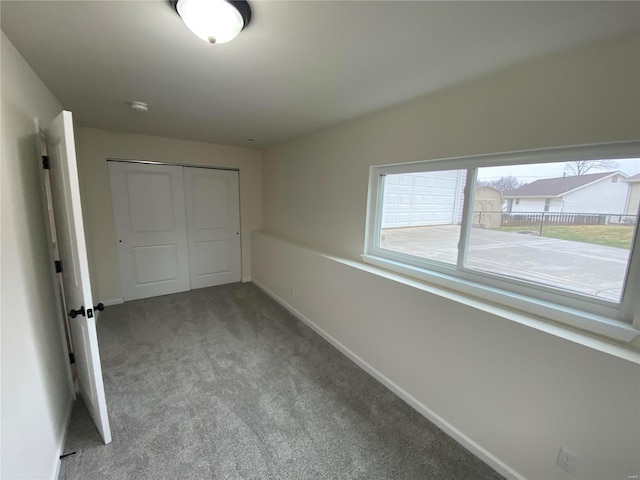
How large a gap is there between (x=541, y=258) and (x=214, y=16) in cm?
207

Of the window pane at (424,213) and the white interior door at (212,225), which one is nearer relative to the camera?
the window pane at (424,213)

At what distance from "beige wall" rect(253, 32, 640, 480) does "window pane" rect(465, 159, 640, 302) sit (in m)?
0.19

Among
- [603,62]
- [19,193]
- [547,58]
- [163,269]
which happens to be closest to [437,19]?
[547,58]

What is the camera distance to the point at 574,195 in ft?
4.57

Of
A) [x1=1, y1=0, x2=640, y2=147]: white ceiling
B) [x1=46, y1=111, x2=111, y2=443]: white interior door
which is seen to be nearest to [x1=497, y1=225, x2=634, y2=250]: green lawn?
[x1=1, y1=0, x2=640, y2=147]: white ceiling

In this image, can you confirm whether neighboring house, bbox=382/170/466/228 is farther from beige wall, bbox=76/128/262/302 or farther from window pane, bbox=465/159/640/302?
beige wall, bbox=76/128/262/302

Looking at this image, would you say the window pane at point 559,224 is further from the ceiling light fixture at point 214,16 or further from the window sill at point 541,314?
the ceiling light fixture at point 214,16

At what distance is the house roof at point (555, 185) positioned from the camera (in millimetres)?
1336

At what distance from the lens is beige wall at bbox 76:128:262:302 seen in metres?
3.17

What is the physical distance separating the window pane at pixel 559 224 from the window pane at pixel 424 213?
15cm

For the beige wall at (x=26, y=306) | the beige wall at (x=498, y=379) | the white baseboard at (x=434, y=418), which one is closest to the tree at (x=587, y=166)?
the beige wall at (x=498, y=379)

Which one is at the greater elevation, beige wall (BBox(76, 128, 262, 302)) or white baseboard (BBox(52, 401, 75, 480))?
beige wall (BBox(76, 128, 262, 302))

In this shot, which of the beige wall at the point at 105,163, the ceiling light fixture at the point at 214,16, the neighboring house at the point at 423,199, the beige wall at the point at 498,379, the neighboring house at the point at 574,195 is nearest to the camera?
the ceiling light fixture at the point at 214,16

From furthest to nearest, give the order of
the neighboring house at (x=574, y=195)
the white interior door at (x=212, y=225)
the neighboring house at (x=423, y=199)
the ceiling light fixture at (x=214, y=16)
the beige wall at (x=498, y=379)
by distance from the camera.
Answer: the white interior door at (x=212, y=225) < the neighboring house at (x=423, y=199) < the neighboring house at (x=574, y=195) < the beige wall at (x=498, y=379) < the ceiling light fixture at (x=214, y=16)
